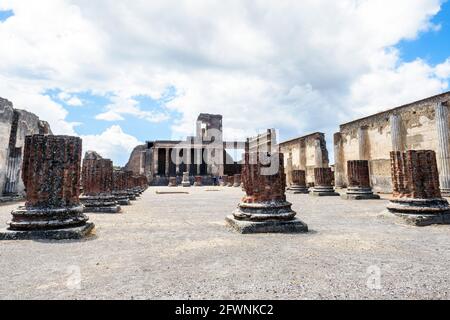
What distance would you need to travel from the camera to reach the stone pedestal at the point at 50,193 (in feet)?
12.1

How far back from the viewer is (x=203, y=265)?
7.88 feet

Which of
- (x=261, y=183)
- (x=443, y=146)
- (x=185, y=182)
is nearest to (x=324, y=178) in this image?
(x=443, y=146)

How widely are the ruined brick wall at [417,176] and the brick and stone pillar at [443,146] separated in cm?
614

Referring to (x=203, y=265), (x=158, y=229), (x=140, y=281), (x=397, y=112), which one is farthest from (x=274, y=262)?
(x=397, y=112)

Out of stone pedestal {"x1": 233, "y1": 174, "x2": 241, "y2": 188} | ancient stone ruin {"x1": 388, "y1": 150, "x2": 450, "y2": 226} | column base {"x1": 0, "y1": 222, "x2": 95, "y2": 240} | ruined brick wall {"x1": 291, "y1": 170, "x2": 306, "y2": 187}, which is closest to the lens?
column base {"x1": 0, "y1": 222, "x2": 95, "y2": 240}

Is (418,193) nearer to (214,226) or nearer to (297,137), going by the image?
(214,226)

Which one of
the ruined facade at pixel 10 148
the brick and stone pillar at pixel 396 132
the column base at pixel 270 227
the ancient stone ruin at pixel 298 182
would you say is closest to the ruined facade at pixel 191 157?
the ancient stone ruin at pixel 298 182

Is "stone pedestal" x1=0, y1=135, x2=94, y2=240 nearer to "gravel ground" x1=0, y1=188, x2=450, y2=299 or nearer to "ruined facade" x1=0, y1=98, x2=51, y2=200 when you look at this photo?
"gravel ground" x1=0, y1=188, x2=450, y2=299

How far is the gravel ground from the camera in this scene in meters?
1.80

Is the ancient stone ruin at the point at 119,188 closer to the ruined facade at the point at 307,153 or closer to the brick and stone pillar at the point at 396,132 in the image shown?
the ruined facade at the point at 307,153

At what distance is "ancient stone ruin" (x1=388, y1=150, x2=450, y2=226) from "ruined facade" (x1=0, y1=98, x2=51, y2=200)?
477 inches

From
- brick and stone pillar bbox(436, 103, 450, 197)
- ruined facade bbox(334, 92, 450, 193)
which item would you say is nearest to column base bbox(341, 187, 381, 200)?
brick and stone pillar bbox(436, 103, 450, 197)

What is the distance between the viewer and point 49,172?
163 inches

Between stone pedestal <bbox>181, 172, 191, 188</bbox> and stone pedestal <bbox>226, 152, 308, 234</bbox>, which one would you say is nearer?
stone pedestal <bbox>226, 152, 308, 234</bbox>
